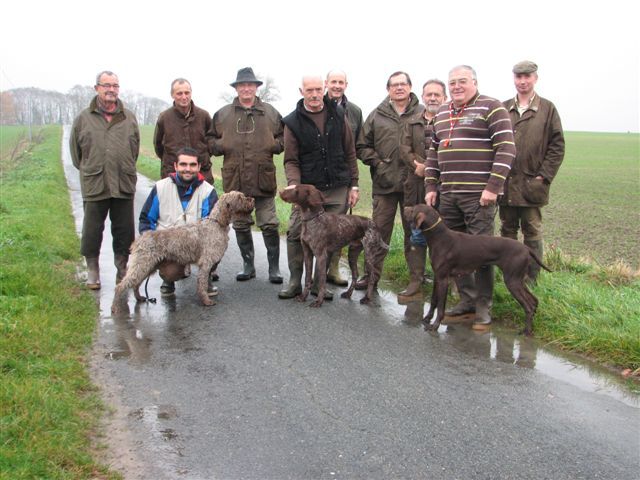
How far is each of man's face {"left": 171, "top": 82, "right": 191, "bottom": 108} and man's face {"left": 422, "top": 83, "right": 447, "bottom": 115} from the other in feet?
10.9

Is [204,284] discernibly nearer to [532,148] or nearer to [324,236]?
[324,236]

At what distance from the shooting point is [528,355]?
5.34 meters

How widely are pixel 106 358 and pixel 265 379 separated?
156 cm

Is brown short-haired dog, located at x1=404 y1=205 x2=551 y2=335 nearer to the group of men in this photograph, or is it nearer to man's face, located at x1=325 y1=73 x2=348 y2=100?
the group of men

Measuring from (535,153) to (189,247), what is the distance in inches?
173

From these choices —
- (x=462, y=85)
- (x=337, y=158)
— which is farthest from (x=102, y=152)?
(x=462, y=85)

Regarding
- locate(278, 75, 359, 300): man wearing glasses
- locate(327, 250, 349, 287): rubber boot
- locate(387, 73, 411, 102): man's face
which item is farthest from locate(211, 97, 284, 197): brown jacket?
locate(387, 73, 411, 102): man's face

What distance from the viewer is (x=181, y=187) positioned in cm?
711

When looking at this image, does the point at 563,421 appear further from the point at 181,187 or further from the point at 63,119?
the point at 63,119

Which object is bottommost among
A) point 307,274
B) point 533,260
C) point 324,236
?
point 307,274

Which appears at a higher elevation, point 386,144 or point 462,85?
point 462,85

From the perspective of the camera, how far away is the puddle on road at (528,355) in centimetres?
465

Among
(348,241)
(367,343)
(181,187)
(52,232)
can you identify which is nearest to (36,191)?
(52,232)

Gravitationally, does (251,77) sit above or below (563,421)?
above
